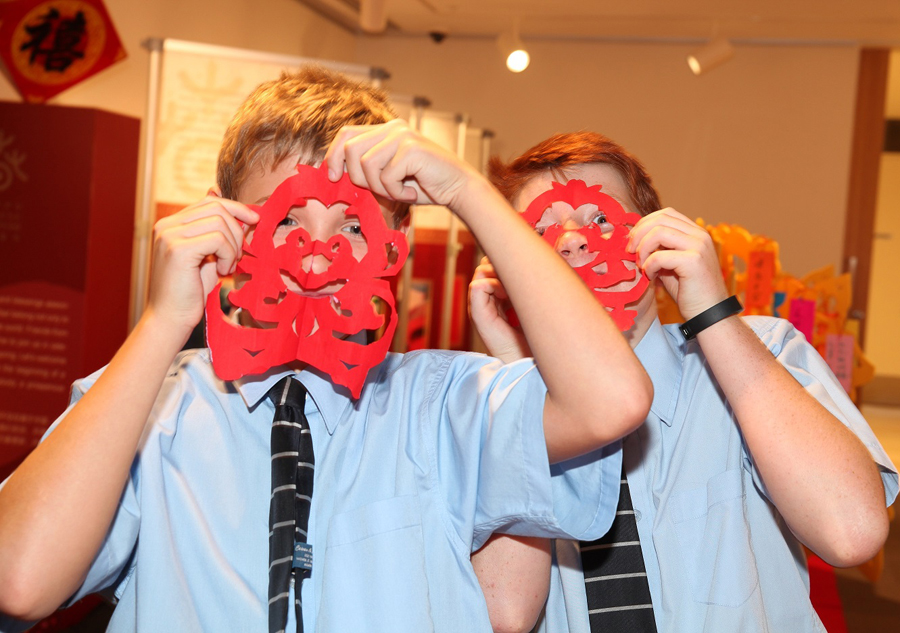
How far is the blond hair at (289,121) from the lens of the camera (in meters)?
1.22

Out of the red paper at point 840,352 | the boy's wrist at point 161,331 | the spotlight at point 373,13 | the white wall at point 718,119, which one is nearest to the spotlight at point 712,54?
the white wall at point 718,119

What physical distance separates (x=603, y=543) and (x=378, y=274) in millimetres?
538

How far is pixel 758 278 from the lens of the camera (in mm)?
3363

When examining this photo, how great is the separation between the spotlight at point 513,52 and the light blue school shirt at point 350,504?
476cm

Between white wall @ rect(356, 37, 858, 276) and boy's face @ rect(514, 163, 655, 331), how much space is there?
5.88 m

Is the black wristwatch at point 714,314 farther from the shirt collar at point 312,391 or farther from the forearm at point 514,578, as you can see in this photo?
the shirt collar at point 312,391

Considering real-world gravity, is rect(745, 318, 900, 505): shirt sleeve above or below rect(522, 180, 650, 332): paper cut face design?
below

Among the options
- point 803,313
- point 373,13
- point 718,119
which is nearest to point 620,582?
point 803,313

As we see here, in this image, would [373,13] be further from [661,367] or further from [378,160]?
[378,160]

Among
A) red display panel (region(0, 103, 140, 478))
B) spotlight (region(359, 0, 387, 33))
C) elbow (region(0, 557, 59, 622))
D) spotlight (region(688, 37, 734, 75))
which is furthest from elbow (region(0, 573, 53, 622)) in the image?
spotlight (region(688, 37, 734, 75))

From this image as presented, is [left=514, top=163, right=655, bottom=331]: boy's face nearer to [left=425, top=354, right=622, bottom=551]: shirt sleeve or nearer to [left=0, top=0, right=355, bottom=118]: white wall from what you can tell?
[left=425, top=354, right=622, bottom=551]: shirt sleeve

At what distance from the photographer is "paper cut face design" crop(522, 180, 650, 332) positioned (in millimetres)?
1328

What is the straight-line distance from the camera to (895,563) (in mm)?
4605

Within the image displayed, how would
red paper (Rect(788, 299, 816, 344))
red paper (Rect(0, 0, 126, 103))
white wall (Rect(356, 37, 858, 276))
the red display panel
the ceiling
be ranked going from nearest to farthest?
the red display panel, red paper (Rect(788, 299, 816, 344)), red paper (Rect(0, 0, 126, 103)), the ceiling, white wall (Rect(356, 37, 858, 276))
